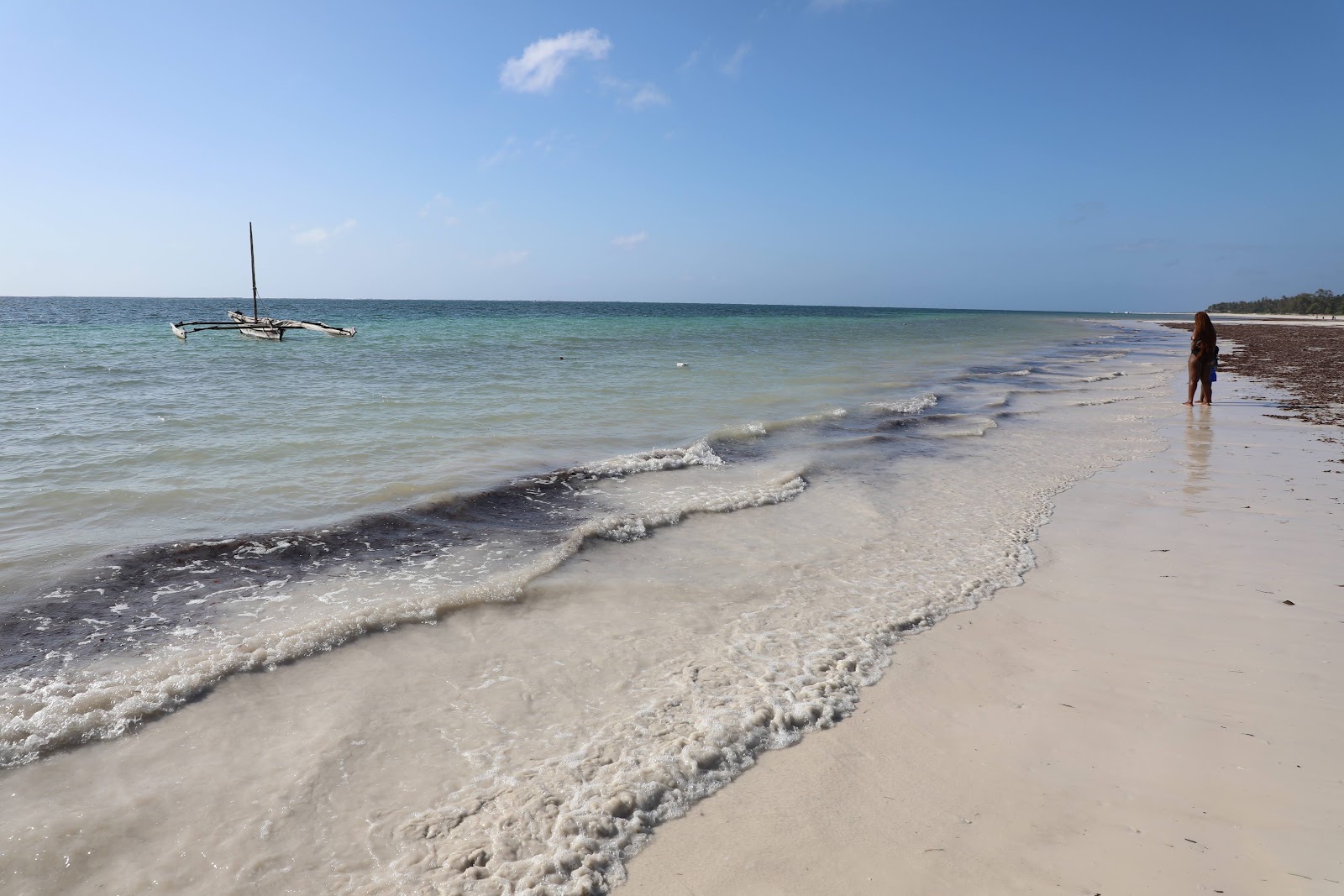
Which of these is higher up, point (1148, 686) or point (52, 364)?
point (52, 364)

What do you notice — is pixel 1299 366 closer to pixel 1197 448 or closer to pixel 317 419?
→ pixel 1197 448

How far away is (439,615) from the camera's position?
179 inches

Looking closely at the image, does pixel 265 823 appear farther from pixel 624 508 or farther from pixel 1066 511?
pixel 1066 511

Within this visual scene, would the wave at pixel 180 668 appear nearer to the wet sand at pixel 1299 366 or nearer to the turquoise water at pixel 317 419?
the turquoise water at pixel 317 419

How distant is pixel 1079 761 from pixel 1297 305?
317ft

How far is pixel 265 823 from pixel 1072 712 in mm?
3702

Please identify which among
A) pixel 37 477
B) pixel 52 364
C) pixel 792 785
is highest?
pixel 52 364

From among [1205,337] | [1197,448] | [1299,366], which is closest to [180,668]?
[1197,448]

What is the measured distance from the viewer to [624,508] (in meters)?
7.07

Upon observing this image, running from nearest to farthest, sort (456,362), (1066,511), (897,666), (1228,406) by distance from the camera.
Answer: (897,666) < (1066,511) < (1228,406) < (456,362)

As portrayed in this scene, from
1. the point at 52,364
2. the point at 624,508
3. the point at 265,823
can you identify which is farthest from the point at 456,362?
the point at 265,823

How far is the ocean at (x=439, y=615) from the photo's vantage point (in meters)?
2.66

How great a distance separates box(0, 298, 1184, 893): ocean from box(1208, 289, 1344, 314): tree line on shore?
7993 cm

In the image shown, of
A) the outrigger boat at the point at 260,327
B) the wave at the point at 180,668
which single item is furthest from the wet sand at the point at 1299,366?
the outrigger boat at the point at 260,327
